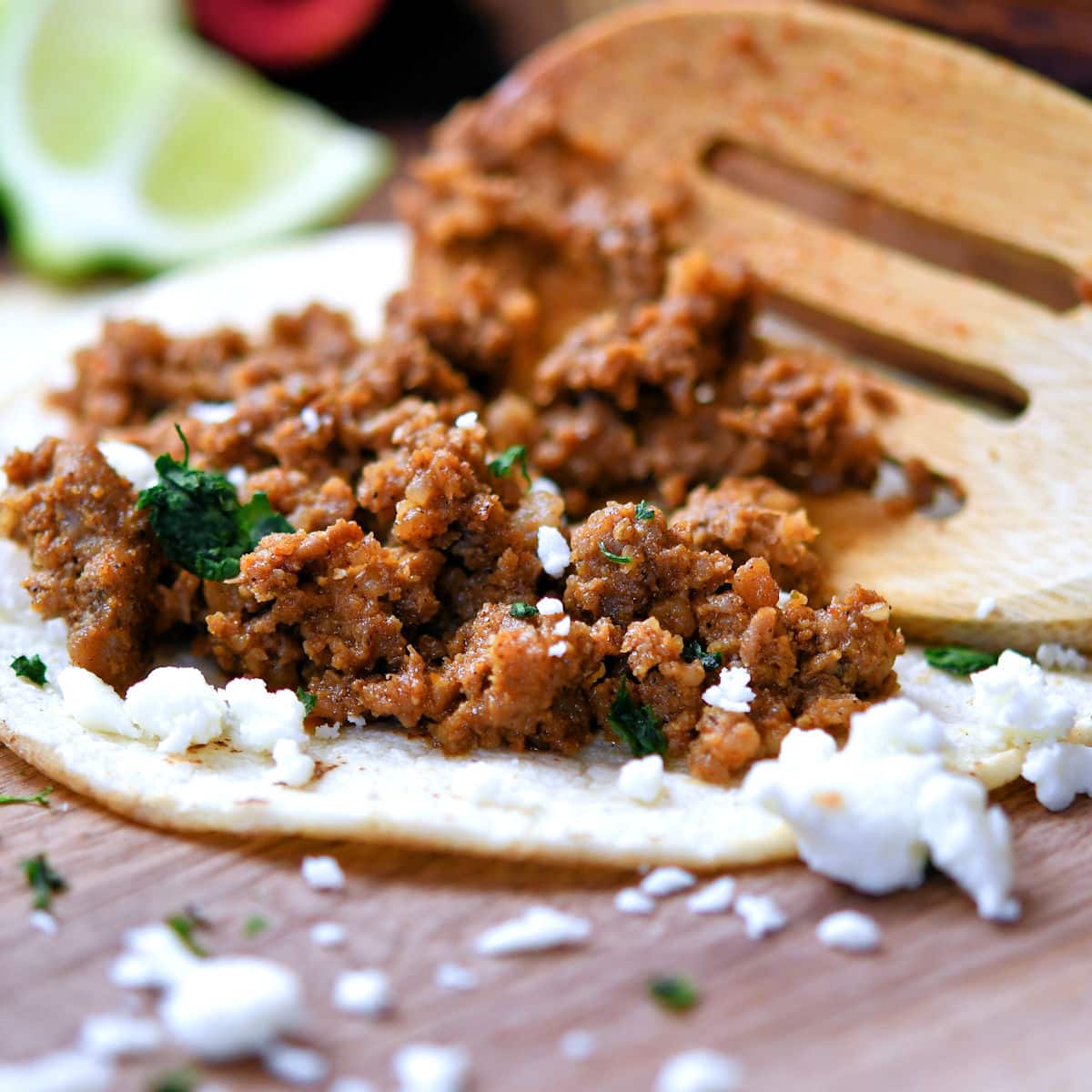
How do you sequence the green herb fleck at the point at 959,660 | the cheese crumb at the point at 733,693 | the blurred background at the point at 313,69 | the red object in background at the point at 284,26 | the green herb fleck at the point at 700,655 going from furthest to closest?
1. the red object in background at the point at 284,26
2. the blurred background at the point at 313,69
3. the green herb fleck at the point at 959,660
4. the green herb fleck at the point at 700,655
5. the cheese crumb at the point at 733,693

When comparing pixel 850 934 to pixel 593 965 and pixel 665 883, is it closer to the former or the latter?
pixel 665 883

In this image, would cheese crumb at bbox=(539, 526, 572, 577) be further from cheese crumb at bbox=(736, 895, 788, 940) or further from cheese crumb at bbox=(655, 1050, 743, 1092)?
cheese crumb at bbox=(655, 1050, 743, 1092)

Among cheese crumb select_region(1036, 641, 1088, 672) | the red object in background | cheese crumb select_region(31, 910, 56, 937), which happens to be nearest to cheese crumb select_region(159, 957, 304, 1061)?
cheese crumb select_region(31, 910, 56, 937)

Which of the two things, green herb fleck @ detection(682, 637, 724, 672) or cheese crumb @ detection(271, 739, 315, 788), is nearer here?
cheese crumb @ detection(271, 739, 315, 788)

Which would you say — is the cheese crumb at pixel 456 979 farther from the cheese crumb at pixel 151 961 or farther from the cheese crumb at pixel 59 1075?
the cheese crumb at pixel 59 1075

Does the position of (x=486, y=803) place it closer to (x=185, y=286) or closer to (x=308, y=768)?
(x=308, y=768)

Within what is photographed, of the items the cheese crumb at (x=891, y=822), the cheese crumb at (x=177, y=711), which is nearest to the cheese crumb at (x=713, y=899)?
the cheese crumb at (x=891, y=822)
